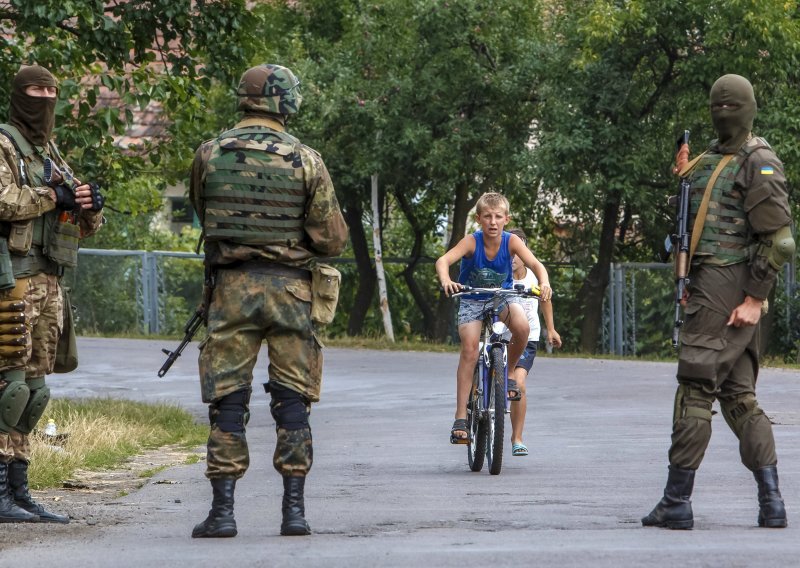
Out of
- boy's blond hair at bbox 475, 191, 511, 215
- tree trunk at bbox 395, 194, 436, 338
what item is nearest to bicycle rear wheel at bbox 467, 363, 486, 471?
boy's blond hair at bbox 475, 191, 511, 215

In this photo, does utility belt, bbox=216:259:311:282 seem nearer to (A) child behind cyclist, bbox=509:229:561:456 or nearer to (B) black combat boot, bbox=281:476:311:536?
(B) black combat boot, bbox=281:476:311:536

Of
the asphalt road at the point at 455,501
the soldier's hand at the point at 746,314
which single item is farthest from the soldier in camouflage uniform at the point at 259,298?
the soldier's hand at the point at 746,314

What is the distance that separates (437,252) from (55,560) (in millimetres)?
23081

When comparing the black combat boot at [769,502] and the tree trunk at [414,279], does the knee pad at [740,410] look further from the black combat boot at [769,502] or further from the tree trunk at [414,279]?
the tree trunk at [414,279]

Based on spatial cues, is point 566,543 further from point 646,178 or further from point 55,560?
point 646,178

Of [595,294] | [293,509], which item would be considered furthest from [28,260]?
[595,294]

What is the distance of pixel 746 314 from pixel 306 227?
186 centimetres

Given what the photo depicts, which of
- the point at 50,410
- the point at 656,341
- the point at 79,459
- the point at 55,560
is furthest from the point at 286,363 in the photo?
the point at 656,341

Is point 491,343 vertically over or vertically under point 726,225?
under

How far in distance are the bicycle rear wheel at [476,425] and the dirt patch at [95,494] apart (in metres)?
1.86

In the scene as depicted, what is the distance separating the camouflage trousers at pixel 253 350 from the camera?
7.26 meters

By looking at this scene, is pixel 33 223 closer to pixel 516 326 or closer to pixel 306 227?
pixel 306 227

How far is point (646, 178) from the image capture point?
24.7m

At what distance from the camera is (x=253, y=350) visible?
736cm
